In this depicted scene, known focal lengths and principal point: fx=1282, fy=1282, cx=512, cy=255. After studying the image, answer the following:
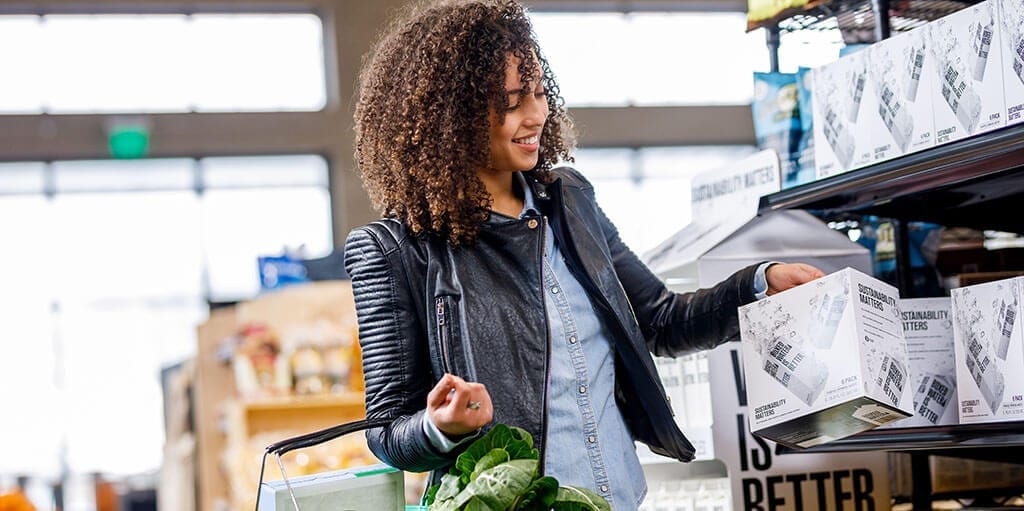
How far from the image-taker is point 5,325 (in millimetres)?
11016

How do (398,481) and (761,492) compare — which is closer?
(398,481)

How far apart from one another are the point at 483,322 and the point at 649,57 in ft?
35.5

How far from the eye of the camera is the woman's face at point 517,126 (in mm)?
1955

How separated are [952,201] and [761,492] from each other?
693mm

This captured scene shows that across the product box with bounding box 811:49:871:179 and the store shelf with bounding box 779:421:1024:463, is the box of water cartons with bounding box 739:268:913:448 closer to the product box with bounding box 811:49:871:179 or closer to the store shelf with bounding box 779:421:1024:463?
the store shelf with bounding box 779:421:1024:463

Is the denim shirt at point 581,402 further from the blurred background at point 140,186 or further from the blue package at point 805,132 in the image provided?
the blurred background at point 140,186

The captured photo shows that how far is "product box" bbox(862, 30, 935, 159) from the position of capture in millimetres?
2059

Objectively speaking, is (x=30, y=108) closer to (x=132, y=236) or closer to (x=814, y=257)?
(x=132, y=236)

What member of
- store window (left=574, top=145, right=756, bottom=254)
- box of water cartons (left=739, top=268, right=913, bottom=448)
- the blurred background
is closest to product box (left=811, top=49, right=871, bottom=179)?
box of water cartons (left=739, top=268, right=913, bottom=448)

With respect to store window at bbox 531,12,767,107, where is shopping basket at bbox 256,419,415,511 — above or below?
below

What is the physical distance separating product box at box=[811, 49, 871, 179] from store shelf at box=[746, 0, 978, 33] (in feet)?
1.09

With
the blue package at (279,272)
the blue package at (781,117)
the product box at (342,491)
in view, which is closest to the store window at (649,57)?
the blue package at (279,272)

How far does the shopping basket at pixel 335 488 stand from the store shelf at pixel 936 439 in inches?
29.8

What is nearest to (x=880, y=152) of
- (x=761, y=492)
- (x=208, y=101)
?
(x=761, y=492)
